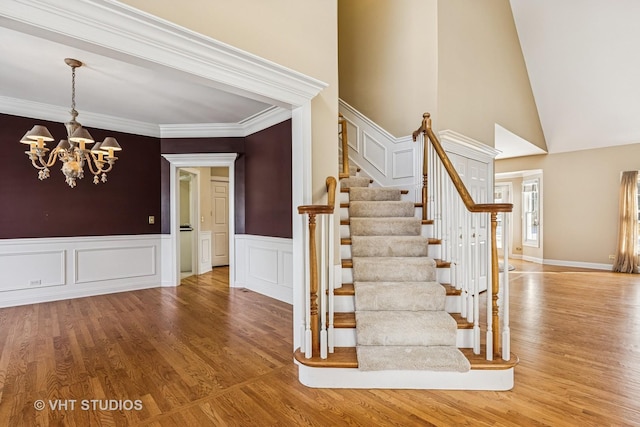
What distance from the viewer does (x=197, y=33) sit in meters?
1.96

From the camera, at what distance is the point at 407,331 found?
7.89 ft

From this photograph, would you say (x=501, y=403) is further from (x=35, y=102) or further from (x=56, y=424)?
(x=35, y=102)

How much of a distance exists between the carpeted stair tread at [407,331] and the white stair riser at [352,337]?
0.09m

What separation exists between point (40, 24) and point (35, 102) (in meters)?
3.67

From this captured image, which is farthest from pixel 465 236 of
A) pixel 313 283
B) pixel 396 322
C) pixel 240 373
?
pixel 240 373

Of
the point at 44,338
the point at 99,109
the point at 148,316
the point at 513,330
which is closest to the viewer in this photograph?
the point at 44,338

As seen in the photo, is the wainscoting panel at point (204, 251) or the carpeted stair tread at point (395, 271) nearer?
the carpeted stair tread at point (395, 271)

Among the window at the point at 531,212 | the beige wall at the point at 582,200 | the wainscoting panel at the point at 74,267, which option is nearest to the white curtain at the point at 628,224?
A: the beige wall at the point at 582,200

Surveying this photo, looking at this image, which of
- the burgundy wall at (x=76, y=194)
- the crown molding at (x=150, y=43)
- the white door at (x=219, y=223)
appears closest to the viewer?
the crown molding at (x=150, y=43)

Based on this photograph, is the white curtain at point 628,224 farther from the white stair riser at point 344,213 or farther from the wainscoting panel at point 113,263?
the wainscoting panel at point 113,263

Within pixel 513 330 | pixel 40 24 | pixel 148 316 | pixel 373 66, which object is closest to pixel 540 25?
pixel 373 66

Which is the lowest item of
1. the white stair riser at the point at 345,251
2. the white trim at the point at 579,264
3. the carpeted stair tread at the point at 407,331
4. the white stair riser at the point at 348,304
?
the white trim at the point at 579,264

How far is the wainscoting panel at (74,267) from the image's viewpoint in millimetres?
4188

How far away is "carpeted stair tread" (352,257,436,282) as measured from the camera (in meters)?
2.90
